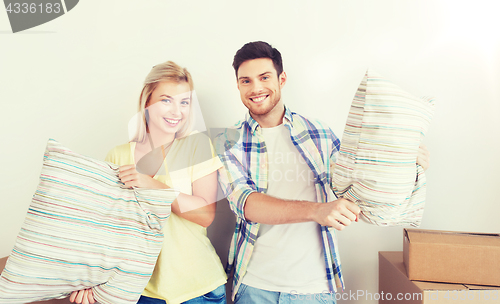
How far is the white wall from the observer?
1.27 metres

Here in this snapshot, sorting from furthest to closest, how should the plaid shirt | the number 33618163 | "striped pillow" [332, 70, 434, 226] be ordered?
1. the number 33618163
2. the plaid shirt
3. "striped pillow" [332, 70, 434, 226]

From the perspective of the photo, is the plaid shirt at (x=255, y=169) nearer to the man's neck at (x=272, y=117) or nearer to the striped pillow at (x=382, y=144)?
the man's neck at (x=272, y=117)

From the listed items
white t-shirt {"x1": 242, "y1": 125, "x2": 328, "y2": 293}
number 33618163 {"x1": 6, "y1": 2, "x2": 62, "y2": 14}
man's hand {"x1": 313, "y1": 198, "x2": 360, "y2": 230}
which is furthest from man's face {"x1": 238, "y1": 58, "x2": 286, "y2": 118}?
number 33618163 {"x1": 6, "y1": 2, "x2": 62, "y2": 14}

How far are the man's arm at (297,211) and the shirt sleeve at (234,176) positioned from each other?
3 cm

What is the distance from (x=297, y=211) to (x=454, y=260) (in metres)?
0.52

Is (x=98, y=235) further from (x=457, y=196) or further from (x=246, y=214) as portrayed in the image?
(x=457, y=196)

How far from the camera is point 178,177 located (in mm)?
1076

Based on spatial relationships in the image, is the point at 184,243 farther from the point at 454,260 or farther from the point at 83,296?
the point at 454,260

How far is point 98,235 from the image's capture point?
0.86 metres

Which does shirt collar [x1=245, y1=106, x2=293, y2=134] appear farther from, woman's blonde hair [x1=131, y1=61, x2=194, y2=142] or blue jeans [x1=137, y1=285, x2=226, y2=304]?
blue jeans [x1=137, y1=285, x2=226, y2=304]

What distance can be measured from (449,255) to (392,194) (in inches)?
15.7

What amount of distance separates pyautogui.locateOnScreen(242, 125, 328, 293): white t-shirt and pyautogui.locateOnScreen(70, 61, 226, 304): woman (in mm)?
157

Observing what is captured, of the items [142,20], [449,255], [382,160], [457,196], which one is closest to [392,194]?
[382,160]

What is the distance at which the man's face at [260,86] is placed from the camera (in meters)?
1.13
